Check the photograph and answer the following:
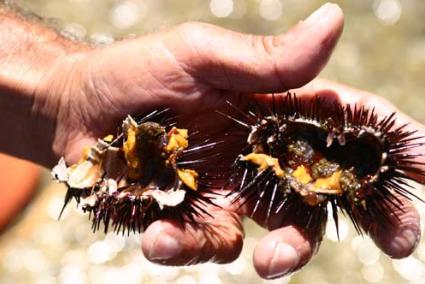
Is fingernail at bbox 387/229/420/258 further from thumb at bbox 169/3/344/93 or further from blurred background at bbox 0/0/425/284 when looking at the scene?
blurred background at bbox 0/0/425/284

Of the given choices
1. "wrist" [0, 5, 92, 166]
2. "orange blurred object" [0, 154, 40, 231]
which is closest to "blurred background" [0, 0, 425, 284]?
"orange blurred object" [0, 154, 40, 231]

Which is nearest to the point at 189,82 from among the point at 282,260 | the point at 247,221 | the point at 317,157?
the point at 317,157

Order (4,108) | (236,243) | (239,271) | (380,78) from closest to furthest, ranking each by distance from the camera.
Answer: (236,243) < (4,108) < (239,271) < (380,78)

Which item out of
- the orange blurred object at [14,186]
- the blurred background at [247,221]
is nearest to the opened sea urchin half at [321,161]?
the blurred background at [247,221]

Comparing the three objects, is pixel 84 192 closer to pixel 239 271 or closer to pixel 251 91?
pixel 251 91

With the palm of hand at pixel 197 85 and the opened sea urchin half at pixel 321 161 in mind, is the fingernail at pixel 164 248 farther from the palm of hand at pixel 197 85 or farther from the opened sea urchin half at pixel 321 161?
the opened sea urchin half at pixel 321 161

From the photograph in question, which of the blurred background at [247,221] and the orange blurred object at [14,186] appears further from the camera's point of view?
the orange blurred object at [14,186]

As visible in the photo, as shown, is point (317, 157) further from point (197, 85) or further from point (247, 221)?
point (247, 221)

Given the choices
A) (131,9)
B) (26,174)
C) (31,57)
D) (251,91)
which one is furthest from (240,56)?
(131,9)
